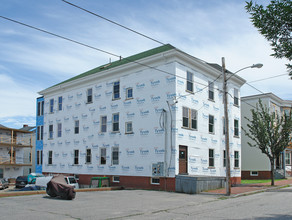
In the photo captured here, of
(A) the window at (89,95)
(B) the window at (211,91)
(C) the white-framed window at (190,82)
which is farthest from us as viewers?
(A) the window at (89,95)

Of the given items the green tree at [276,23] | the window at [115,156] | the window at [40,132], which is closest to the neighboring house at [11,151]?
the window at [40,132]

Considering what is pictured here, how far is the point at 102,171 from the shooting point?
2959cm

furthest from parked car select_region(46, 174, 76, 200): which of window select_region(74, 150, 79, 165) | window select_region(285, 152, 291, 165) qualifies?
Answer: window select_region(285, 152, 291, 165)

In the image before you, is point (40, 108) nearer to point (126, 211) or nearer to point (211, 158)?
point (211, 158)

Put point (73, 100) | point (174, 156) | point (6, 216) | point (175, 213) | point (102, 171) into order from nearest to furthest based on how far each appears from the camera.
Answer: point (6, 216) < point (175, 213) < point (174, 156) < point (102, 171) < point (73, 100)

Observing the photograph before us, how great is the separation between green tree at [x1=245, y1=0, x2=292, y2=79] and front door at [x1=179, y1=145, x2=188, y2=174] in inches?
652

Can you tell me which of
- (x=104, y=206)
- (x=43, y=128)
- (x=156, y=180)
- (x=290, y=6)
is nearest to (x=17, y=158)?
(x=43, y=128)

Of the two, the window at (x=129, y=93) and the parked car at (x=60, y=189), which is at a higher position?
the window at (x=129, y=93)

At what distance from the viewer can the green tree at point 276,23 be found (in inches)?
310

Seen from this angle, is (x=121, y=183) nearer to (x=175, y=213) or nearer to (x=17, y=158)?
(x=175, y=213)

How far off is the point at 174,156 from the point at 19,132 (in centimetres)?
3851

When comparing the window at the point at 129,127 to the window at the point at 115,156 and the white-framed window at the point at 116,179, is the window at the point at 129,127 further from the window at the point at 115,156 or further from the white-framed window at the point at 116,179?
the white-framed window at the point at 116,179

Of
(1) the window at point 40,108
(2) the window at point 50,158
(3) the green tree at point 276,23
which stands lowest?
(2) the window at point 50,158

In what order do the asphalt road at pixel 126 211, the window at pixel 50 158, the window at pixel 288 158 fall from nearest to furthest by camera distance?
the asphalt road at pixel 126 211, the window at pixel 50 158, the window at pixel 288 158
